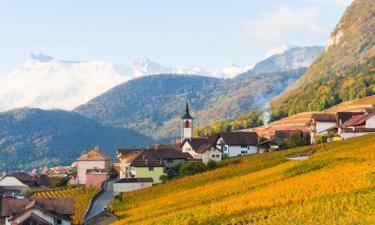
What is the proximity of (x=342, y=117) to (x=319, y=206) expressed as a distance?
65388 millimetres

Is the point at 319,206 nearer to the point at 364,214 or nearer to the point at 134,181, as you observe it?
the point at 364,214

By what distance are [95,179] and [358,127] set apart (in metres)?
39.0

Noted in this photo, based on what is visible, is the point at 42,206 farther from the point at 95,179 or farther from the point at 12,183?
the point at 12,183

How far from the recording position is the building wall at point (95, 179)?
330 feet

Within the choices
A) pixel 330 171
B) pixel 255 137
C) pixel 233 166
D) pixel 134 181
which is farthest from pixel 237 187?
pixel 255 137

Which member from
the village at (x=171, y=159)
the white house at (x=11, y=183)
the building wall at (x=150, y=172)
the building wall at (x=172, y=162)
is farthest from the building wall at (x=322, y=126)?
the white house at (x=11, y=183)

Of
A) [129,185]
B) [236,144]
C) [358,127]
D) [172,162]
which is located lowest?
[129,185]

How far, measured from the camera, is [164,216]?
178ft

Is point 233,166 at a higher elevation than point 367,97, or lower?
lower

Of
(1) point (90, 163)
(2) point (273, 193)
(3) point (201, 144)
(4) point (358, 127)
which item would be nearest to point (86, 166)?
(1) point (90, 163)

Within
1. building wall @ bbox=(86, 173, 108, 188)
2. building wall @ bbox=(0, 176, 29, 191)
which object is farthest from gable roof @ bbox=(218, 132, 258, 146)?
building wall @ bbox=(0, 176, 29, 191)

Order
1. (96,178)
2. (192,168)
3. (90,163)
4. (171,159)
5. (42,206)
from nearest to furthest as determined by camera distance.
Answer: (42,206) → (192,168) → (171,159) → (96,178) → (90,163)

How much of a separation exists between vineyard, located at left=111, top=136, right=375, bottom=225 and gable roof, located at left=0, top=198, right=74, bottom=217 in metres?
5.10

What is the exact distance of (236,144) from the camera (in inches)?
4016
